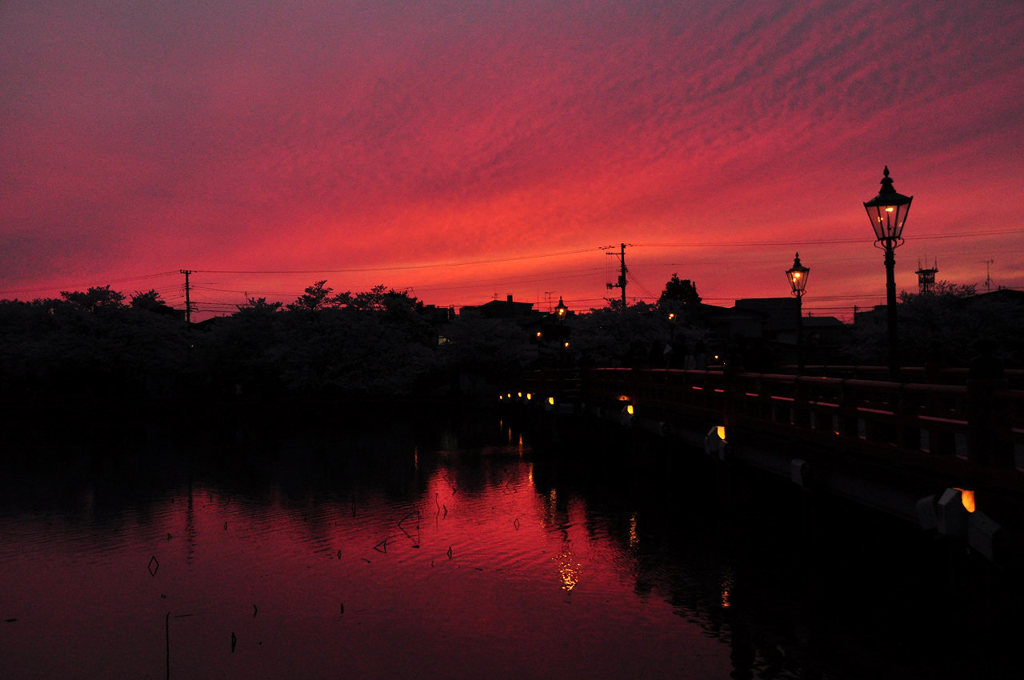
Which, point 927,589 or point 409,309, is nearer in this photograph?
point 927,589

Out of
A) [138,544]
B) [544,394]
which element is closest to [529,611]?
[138,544]

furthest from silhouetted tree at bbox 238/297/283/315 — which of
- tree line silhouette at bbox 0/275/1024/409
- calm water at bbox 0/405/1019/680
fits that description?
calm water at bbox 0/405/1019/680

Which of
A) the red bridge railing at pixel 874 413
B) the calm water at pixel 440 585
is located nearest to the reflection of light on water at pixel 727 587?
the calm water at pixel 440 585

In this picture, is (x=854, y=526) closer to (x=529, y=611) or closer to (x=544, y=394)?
(x=529, y=611)

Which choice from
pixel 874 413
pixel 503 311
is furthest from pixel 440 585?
pixel 503 311

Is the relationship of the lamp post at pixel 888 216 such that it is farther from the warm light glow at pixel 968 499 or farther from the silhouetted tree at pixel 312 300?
the silhouetted tree at pixel 312 300

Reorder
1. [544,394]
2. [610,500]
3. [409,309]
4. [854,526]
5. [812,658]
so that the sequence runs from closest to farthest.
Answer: [812,658], [854,526], [610,500], [544,394], [409,309]

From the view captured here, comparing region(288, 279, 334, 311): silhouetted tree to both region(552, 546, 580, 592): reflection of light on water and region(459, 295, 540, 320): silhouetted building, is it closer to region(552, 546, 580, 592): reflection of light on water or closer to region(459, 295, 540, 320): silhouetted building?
region(459, 295, 540, 320): silhouetted building

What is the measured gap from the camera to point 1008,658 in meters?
10.2

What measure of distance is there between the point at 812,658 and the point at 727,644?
1.17 m

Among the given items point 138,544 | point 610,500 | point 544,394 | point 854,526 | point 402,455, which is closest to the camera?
point 854,526

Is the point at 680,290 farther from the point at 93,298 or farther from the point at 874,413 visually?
the point at 874,413

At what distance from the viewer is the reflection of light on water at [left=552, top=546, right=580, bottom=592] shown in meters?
14.9

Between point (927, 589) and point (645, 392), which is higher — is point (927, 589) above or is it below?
below
